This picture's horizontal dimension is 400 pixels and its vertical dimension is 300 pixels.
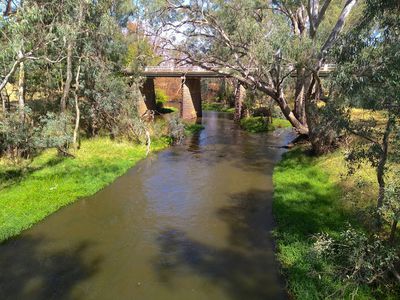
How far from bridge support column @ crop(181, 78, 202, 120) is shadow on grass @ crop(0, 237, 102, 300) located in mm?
34539

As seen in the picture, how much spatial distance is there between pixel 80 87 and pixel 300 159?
14.6m

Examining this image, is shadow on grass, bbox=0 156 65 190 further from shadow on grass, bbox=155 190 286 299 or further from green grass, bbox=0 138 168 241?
shadow on grass, bbox=155 190 286 299

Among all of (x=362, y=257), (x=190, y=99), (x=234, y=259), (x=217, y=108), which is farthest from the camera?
(x=217, y=108)

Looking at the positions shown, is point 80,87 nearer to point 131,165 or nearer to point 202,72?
point 131,165

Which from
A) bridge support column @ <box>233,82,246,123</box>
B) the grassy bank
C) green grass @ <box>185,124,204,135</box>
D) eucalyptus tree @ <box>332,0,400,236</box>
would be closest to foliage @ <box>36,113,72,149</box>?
the grassy bank

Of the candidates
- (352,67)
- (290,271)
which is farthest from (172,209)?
(352,67)

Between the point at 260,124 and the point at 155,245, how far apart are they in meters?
27.6

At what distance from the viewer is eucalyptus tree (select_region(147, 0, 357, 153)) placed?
19.2m

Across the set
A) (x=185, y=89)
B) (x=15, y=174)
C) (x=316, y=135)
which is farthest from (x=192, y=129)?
(x=15, y=174)

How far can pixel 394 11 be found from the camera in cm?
922

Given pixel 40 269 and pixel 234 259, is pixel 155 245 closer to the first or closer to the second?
pixel 234 259

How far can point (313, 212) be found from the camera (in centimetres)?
1430

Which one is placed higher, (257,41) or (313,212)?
(257,41)

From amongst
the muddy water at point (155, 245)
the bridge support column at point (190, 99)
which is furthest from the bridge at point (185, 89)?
the muddy water at point (155, 245)
